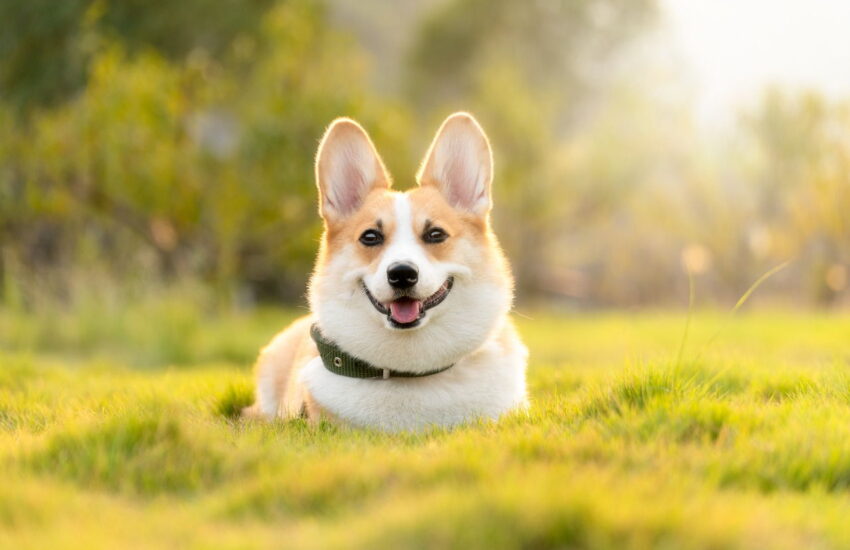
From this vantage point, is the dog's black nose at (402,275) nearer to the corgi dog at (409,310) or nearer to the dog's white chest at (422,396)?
the corgi dog at (409,310)

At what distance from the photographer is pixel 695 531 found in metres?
2.06

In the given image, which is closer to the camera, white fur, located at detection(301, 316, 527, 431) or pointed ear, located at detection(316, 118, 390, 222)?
white fur, located at detection(301, 316, 527, 431)

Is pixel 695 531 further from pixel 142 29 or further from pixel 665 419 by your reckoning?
pixel 142 29

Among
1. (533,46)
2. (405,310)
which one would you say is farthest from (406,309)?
(533,46)

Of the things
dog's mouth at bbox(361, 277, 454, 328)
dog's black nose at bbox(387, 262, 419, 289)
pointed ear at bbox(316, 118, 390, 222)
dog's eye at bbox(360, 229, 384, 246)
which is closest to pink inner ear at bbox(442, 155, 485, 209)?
pointed ear at bbox(316, 118, 390, 222)

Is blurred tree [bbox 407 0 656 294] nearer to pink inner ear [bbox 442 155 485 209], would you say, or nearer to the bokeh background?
the bokeh background

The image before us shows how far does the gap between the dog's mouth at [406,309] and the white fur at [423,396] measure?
206 millimetres

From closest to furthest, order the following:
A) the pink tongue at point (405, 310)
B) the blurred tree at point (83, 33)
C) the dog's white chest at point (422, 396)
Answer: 1. the pink tongue at point (405, 310)
2. the dog's white chest at point (422, 396)
3. the blurred tree at point (83, 33)

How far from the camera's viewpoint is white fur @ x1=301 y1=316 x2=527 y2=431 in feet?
12.4

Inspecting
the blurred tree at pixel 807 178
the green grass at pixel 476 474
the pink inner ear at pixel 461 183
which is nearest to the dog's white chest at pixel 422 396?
the green grass at pixel 476 474

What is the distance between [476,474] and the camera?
2590 millimetres

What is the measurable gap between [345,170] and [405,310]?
962 mm

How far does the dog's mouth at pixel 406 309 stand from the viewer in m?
3.65

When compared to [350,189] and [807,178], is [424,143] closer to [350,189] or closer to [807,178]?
[807,178]
